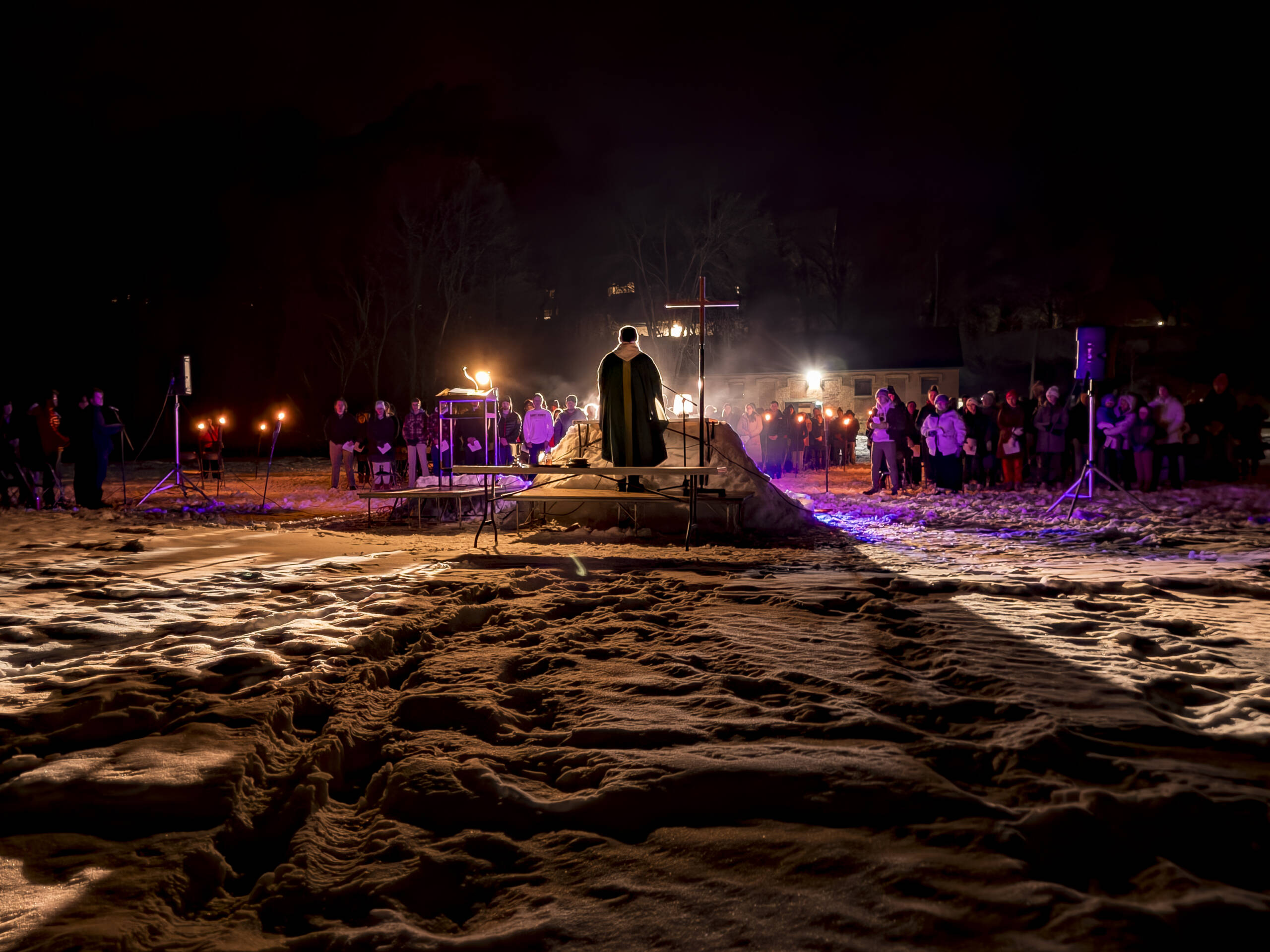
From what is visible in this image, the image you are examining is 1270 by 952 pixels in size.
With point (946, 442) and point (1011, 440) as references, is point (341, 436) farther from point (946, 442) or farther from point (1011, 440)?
point (1011, 440)

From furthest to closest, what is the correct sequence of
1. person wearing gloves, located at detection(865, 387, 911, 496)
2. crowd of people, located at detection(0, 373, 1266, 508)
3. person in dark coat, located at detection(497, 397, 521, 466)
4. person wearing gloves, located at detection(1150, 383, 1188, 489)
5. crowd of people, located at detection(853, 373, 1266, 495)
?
1. person in dark coat, located at detection(497, 397, 521, 466)
2. person wearing gloves, located at detection(865, 387, 911, 496)
3. crowd of people, located at detection(853, 373, 1266, 495)
4. person wearing gloves, located at detection(1150, 383, 1188, 489)
5. crowd of people, located at detection(0, 373, 1266, 508)

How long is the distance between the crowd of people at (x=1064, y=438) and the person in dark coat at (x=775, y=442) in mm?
6093

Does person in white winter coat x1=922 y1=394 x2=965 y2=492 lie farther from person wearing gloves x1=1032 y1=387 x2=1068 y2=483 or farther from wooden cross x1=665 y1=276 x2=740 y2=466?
wooden cross x1=665 y1=276 x2=740 y2=466

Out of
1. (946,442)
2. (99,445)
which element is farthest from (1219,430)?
(99,445)

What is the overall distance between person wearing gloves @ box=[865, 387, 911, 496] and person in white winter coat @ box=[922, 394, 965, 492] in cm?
48

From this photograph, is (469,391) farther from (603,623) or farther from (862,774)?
(862,774)

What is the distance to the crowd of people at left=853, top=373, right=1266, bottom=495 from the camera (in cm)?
1302

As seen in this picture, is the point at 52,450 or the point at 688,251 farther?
the point at 688,251

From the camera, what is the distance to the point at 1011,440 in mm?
14328

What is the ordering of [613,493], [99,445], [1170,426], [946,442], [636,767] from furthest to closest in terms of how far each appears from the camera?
1. [946,442]
2. [1170,426]
3. [99,445]
4. [613,493]
5. [636,767]

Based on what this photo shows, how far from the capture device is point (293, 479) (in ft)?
65.1

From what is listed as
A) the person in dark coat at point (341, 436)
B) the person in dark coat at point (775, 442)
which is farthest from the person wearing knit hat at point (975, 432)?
the person in dark coat at point (341, 436)

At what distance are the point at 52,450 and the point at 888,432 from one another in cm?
1539

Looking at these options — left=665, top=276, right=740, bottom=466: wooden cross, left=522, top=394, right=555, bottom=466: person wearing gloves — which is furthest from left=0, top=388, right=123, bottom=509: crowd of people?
left=665, top=276, right=740, bottom=466: wooden cross
